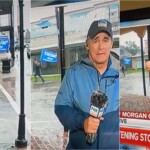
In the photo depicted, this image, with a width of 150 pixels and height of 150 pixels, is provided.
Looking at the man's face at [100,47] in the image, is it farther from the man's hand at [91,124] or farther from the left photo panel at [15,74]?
the left photo panel at [15,74]

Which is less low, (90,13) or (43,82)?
(90,13)

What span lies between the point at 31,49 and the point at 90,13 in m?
0.56

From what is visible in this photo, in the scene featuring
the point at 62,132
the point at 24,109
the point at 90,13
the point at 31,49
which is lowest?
the point at 62,132

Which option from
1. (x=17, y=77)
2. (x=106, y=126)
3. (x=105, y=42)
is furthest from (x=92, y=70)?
(x=17, y=77)

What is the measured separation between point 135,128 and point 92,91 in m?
0.41

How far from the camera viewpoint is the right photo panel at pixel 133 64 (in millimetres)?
2178

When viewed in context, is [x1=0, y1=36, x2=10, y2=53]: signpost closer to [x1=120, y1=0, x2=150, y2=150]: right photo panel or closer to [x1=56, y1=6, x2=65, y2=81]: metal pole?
[x1=56, y1=6, x2=65, y2=81]: metal pole

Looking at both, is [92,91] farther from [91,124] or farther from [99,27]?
[99,27]

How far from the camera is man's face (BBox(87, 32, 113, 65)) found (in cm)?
221

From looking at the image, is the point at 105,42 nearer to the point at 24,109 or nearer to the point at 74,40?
the point at 74,40

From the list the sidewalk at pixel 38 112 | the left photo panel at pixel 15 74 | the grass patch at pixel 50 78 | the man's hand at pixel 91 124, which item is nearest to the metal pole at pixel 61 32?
the grass patch at pixel 50 78

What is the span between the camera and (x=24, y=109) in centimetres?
248

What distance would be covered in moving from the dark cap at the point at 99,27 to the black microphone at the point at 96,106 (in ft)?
1.47

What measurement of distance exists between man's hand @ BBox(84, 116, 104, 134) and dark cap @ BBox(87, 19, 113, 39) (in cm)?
61
